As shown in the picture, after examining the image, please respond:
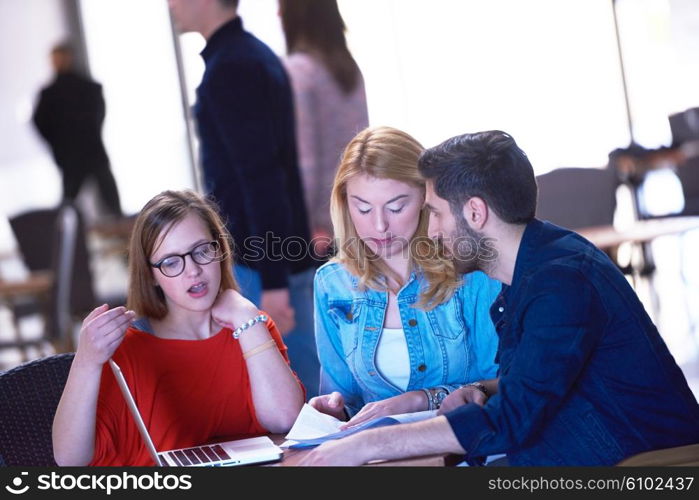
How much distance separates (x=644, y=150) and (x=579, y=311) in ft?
16.1

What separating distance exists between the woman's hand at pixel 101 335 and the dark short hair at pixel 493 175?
25.8 inches

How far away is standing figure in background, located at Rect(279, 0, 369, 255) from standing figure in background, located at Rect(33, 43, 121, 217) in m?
2.72

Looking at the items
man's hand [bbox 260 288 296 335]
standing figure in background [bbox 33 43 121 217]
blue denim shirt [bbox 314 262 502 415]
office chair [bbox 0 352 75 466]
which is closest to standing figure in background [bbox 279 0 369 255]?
man's hand [bbox 260 288 296 335]

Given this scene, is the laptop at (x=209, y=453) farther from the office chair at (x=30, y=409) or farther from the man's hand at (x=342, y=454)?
the office chair at (x=30, y=409)

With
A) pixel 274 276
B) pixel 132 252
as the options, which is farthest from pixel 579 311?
pixel 274 276

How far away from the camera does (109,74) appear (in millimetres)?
6461

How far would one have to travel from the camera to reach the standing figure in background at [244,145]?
313cm

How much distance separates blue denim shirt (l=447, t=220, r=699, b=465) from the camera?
1.55 m

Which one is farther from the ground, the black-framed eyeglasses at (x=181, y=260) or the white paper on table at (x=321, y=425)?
the black-framed eyeglasses at (x=181, y=260)

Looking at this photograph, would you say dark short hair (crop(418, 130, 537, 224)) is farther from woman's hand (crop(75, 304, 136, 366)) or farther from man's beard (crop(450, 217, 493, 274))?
woman's hand (crop(75, 304, 136, 366))

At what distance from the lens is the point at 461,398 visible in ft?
6.14

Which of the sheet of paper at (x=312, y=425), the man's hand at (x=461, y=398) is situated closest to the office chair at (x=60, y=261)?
the sheet of paper at (x=312, y=425)

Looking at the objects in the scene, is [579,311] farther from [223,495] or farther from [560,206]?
[560,206]

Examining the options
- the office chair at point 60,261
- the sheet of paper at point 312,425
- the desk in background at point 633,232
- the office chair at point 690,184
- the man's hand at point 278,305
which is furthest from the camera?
the office chair at point 690,184
